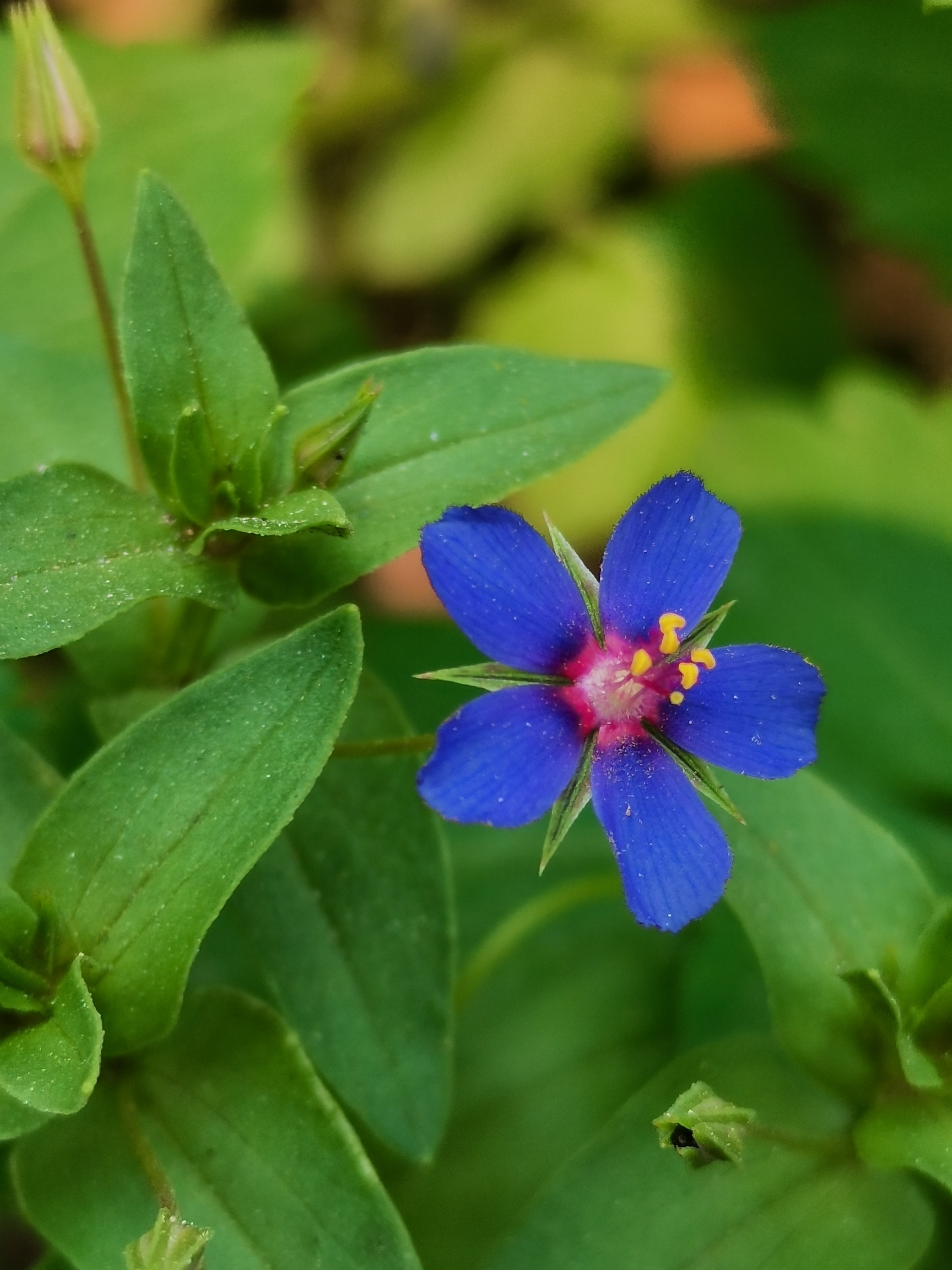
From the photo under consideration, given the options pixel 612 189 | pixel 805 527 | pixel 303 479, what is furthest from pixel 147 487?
pixel 612 189

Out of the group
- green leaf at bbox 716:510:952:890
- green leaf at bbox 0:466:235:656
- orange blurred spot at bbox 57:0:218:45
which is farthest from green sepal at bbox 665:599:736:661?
orange blurred spot at bbox 57:0:218:45

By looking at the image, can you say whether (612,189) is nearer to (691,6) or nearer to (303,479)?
(691,6)

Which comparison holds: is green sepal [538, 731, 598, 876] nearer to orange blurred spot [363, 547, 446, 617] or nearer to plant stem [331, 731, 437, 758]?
plant stem [331, 731, 437, 758]

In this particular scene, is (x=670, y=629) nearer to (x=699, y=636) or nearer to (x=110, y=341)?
(x=699, y=636)

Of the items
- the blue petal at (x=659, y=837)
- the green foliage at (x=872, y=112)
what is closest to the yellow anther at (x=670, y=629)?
the blue petal at (x=659, y=837)

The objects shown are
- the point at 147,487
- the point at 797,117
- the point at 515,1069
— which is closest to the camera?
the point at 147,487

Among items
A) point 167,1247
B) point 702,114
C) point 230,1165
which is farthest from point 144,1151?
point 702,114
